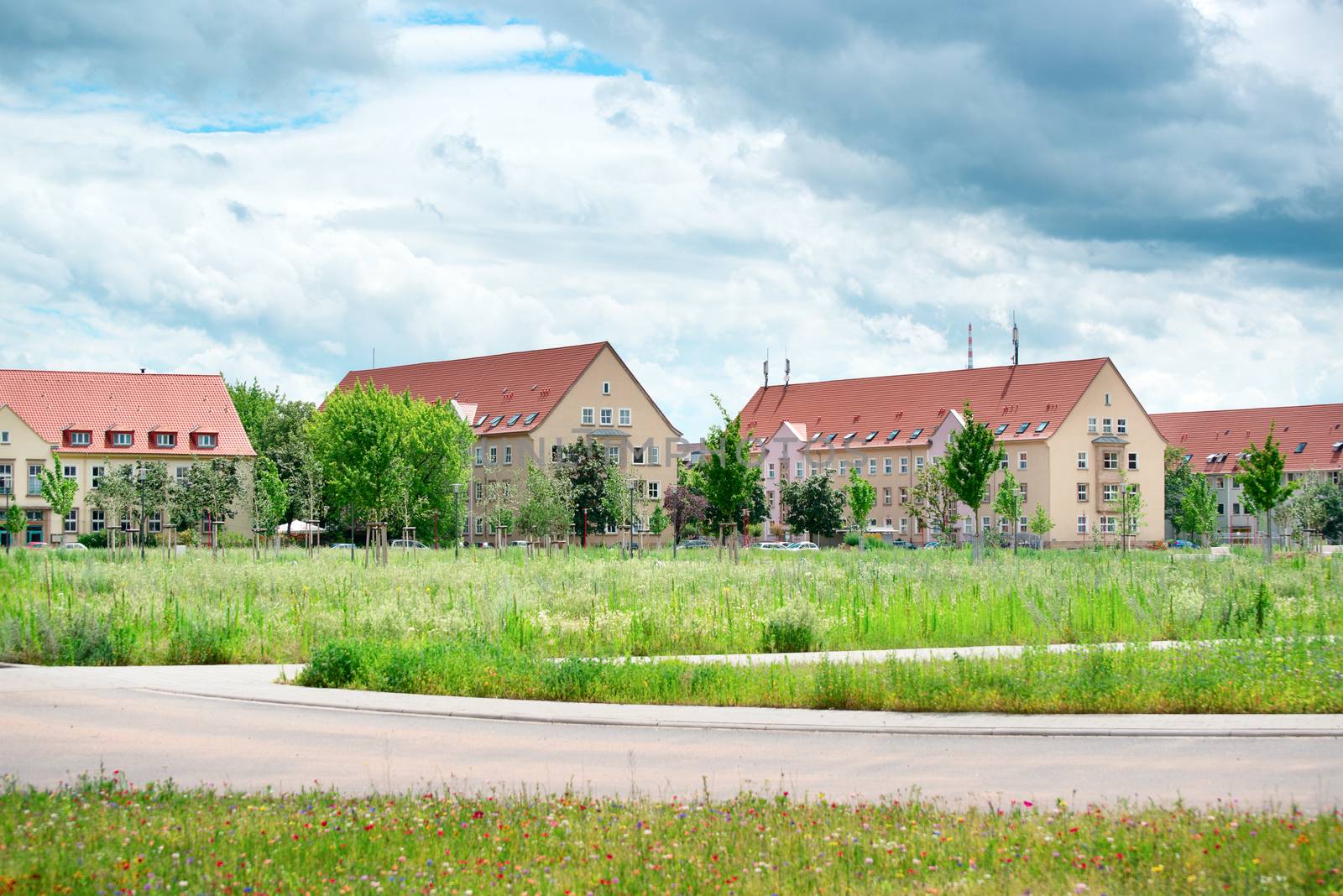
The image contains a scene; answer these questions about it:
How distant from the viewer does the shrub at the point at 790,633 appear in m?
19.0

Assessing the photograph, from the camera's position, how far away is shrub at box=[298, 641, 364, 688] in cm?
1595

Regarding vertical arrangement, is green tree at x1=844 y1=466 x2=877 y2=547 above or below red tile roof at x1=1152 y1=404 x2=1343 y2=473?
below

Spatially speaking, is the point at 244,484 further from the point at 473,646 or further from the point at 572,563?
the point at 473,646

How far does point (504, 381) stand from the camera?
95.7 metres

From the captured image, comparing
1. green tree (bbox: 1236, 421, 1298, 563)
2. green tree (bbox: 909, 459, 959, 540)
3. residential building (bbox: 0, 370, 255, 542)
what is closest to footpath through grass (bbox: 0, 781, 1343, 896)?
green tree (bbox: 1236, 421, 1298, 563)

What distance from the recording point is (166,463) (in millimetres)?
82250

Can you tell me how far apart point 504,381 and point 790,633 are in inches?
3076

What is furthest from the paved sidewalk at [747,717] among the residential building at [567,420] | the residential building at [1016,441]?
the residential building at [567,420]

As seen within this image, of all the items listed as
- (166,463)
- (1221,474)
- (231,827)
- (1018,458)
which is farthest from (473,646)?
(1221,474)

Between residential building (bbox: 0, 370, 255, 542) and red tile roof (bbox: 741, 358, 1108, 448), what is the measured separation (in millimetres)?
38970

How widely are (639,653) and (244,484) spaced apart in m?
58.5

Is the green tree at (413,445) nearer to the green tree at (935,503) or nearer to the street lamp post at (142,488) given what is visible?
the street lamp post at (142,488)

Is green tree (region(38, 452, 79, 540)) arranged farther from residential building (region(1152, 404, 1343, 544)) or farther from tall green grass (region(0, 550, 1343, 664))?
residential building (region(1152, 404, 1343, 544))

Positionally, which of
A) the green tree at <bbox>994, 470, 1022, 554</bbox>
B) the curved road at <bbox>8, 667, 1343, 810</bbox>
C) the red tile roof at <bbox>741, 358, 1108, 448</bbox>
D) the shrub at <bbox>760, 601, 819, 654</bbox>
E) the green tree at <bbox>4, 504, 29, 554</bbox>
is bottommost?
the curved road at <bbox>8, 667, 1343, 810</bbox>
